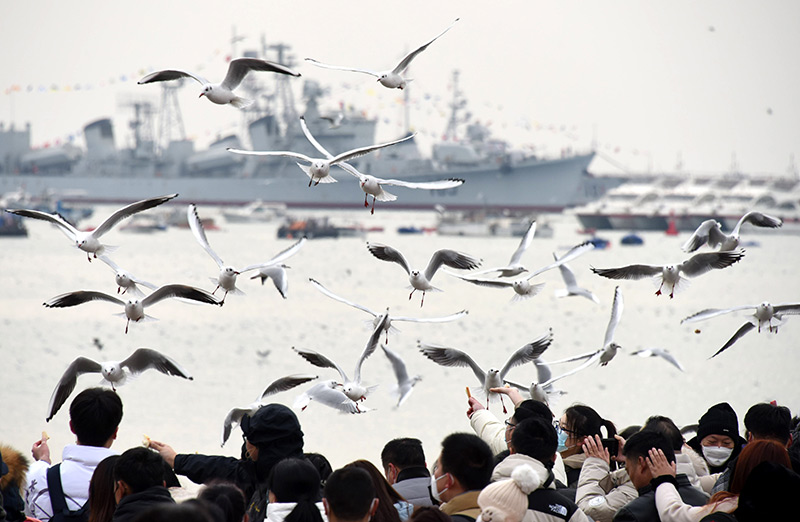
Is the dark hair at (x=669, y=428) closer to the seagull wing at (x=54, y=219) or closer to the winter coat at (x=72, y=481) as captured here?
the winter coat at (x=72, y=481)

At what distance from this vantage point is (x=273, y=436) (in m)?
2.92

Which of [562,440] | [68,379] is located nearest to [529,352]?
[562,440]

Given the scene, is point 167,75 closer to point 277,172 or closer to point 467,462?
point 467,462

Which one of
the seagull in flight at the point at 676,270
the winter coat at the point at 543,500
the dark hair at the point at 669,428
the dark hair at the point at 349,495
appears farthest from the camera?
the seagull in flight at the point at 676,270

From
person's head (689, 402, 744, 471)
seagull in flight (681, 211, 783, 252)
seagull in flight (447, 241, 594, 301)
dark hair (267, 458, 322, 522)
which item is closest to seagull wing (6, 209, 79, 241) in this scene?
seagull in flight (447, 241, 594, 301)

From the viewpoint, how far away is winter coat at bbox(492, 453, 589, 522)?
8.81 ft

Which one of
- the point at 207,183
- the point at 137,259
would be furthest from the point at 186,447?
the point at 207,183

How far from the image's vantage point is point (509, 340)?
2281cm

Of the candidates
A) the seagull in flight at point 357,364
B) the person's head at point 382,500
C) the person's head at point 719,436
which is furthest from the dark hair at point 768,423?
the seagull in flight at point 357,364

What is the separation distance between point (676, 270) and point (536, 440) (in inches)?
101

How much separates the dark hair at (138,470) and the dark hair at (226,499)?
187 mm

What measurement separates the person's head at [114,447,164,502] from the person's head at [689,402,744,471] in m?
2.05

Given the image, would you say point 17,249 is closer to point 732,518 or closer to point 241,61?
point 241,61

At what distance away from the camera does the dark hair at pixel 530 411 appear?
3.27 meters
